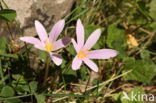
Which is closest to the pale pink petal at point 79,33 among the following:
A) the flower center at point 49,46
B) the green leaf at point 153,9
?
the flower center at point 49,46

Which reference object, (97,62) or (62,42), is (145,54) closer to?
(97,62)

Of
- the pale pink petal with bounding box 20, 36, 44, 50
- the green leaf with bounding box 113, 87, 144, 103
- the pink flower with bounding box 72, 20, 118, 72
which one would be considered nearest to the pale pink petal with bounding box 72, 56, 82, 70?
the pink flower with bounding box 72, 20, 118, 72

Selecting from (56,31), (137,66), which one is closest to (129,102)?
(137,66)

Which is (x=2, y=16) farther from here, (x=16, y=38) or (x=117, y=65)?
(x=117, y=65)

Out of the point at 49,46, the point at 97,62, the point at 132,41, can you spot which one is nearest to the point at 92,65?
the point at 49,46

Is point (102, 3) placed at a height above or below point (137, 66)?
above
